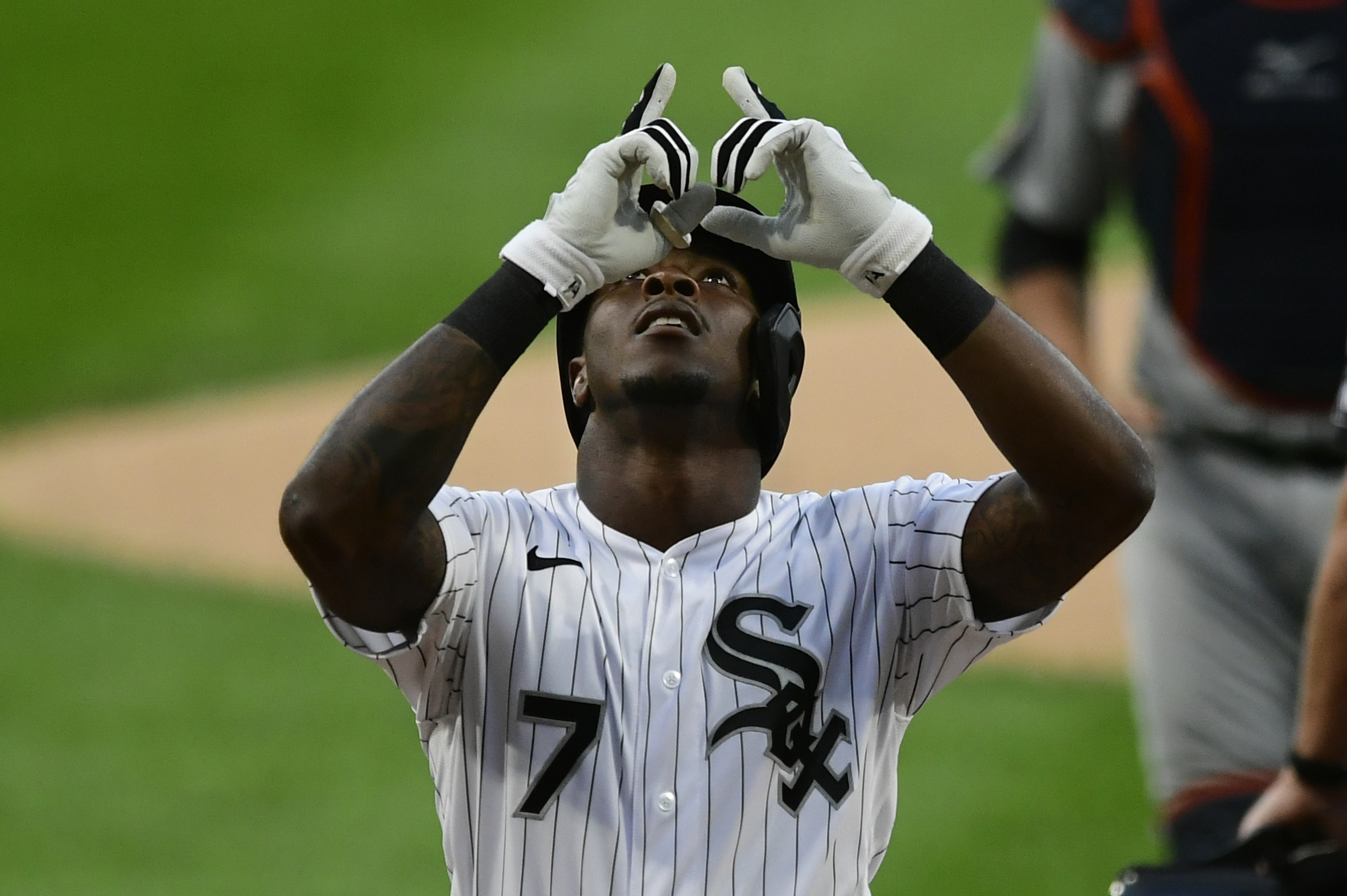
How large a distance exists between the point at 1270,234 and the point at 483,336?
2480mm

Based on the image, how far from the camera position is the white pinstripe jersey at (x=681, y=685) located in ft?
8.84

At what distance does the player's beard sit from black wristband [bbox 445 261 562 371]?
0.20 meters

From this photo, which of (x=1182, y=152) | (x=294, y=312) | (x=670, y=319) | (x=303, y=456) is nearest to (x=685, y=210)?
(x=670, y=319)

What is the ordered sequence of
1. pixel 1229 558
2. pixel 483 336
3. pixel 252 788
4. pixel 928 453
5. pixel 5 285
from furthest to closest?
pixel 5 285
pixel 928 453
pixel 252 788
pixel 1229 558
pixel 483 336

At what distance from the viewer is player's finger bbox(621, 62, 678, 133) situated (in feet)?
9.36

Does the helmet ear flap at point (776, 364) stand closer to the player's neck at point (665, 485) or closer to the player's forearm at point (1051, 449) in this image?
the player's neck at point (665, 485)

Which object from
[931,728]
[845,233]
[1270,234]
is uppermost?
[1270,234]

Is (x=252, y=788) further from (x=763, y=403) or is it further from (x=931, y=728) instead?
(x=763, y=403)

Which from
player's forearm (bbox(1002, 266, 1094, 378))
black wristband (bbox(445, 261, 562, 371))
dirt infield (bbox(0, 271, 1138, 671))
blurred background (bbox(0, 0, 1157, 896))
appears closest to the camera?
black wristband (bbox(445, 261, 562, 371))

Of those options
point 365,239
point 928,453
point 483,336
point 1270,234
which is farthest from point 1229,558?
point 365,239

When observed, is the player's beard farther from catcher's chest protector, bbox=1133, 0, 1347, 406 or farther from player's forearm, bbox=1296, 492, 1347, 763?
catcher's chest protector, bbox=1133, 0, 1347, 406

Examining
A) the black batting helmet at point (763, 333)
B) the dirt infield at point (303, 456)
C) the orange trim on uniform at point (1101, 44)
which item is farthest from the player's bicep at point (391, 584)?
the dirt infield at point (303, 456)

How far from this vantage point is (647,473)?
2906 mm

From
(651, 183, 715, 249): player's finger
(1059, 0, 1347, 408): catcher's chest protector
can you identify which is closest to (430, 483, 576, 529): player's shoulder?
(651, 183, 715, 249): player's finger
